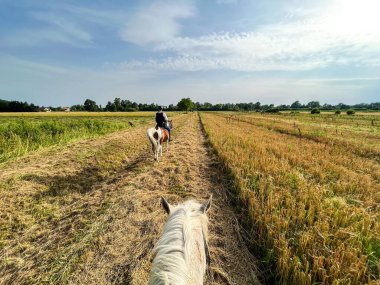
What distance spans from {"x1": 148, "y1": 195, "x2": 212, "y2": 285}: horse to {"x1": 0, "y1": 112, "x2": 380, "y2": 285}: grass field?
171 cm

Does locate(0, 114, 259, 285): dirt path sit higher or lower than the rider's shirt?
lower

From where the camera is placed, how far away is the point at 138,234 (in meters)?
4.88

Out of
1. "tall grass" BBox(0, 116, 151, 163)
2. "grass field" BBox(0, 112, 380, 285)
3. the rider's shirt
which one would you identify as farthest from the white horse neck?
"tall grass" BBox(0, 116, 151, 163)

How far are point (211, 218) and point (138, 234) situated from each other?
1.71 meters

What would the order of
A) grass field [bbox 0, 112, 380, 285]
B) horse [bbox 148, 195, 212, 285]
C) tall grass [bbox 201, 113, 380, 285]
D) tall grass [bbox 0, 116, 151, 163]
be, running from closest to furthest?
1. horse [bbox 148, 195, 212, 285]
2. tall grass [bbox 201, 113, 380, 285]
3. grass field [bbox 0, 112, 380, 285]
4. tall grass [bbox 0, 116, 151, 163]

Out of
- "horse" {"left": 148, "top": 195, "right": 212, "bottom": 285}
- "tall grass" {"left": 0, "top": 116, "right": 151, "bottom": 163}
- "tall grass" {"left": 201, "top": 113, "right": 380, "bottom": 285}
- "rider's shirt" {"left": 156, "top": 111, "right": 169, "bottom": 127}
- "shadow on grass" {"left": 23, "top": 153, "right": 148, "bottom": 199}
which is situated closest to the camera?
"horse" {"left": 148, "top": 195, "right": 212, "bottom": 285}

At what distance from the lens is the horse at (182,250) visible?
1.82 meters

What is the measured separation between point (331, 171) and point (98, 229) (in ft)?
26.1

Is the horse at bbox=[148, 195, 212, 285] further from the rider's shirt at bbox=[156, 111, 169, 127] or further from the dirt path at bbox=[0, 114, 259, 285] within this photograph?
the rider's shirt at bbox=[156, 111, 169, 127]

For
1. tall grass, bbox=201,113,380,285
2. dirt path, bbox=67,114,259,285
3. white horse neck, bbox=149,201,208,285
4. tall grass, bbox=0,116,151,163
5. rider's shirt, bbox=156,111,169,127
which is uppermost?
rider's shirt, bbox=156,111,169,127

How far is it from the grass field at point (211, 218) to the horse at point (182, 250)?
171cm

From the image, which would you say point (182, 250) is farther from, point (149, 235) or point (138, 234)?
point (138, 234)

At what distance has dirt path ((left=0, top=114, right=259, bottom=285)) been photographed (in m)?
3.78

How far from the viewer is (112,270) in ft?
12.7
